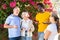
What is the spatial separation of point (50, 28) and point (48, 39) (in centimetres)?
20

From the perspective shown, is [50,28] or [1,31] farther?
[1,31]

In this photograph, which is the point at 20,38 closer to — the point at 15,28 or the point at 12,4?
the point at 15,28

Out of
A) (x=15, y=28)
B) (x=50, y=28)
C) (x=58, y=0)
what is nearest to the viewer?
(x=50, y=28)

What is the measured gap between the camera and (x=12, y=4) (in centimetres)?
577

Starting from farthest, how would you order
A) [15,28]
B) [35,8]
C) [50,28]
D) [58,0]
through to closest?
1. [58,0]
2. [35,8]
3. [15,28]
4. [50,28]

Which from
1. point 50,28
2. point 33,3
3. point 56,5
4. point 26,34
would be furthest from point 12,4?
point 50,28

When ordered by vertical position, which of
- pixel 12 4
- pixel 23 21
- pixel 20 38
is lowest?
pixel 20 38

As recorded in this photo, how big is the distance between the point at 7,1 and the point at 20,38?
114 cm

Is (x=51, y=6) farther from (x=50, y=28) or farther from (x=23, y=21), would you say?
(x=50, y=28)

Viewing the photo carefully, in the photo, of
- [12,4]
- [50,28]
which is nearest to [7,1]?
[12,4]

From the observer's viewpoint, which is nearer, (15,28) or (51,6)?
(15,28)

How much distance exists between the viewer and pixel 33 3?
605 cm

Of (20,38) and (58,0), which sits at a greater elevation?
(58,0)

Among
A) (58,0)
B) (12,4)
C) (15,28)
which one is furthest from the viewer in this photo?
(58,0)
